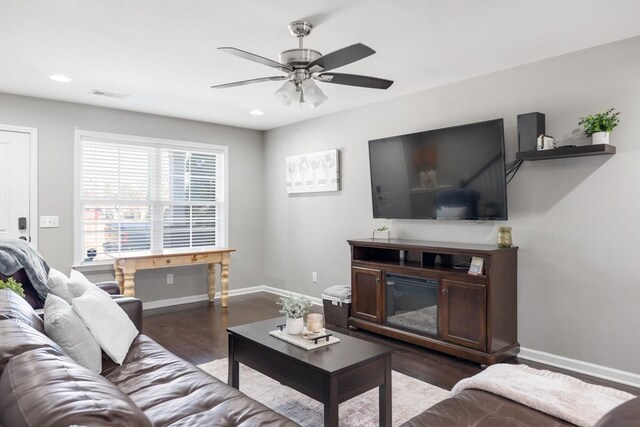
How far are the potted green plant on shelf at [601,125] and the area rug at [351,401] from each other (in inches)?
83.5

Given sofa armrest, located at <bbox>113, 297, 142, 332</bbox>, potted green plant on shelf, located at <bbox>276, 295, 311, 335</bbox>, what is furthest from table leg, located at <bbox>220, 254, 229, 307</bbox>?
potted green plant on shelf, located at <bbox>276, 295, 311, 335</bbox>

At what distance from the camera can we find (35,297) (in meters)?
3.07

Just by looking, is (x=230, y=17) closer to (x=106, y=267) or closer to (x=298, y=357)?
(x=298, y=357)

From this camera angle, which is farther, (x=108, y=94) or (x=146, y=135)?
(x=146, y=135)

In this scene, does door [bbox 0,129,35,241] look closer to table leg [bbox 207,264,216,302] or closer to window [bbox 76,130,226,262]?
window [bbox 76,130,226,262]

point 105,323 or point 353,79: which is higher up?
point 353,79

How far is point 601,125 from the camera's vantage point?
2979mm

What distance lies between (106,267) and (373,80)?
3.96 metres

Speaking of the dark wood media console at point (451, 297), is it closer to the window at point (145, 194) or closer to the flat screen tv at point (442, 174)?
the flat screen tv at point (442, 174)

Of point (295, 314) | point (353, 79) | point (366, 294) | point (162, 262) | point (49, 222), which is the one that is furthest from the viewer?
point (162, 262)

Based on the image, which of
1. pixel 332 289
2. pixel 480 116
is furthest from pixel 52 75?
pixel 480 116

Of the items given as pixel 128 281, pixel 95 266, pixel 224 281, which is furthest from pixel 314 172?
pixel 95 266

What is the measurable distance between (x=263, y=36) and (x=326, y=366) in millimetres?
2261

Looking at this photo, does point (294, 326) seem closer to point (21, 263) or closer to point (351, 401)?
point (351, 401)
